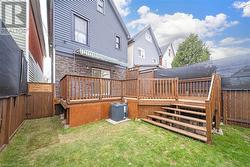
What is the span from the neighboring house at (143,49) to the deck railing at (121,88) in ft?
28.3

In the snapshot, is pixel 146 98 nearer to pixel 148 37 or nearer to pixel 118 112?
pixel 118 112

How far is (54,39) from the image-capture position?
7797mm

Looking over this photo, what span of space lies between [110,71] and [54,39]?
4285mm

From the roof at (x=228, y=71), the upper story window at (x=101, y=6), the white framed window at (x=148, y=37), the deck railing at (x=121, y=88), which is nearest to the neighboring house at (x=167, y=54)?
the white framed window at (x=148, y=37)

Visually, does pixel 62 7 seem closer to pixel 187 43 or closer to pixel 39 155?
pixel 39 155

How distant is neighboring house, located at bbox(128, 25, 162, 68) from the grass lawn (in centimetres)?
1149

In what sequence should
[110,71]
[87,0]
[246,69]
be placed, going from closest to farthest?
[246,69]
[87,0]
[110,71]

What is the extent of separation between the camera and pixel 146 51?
18.2m

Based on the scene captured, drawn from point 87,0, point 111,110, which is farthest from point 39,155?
point 87,0

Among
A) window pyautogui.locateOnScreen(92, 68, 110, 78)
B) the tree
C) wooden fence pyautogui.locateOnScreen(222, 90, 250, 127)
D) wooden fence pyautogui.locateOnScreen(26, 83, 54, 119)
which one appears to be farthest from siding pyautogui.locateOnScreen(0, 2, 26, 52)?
the tree

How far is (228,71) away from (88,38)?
8257 mm

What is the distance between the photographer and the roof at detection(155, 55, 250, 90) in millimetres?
6738

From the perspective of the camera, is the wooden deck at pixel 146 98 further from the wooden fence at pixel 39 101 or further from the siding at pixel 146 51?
the siding at pixel 146 51

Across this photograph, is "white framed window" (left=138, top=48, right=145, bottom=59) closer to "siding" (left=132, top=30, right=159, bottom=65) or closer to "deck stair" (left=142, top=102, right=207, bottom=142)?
"siding" (left=132, top=30, right=159, bottom=65)
